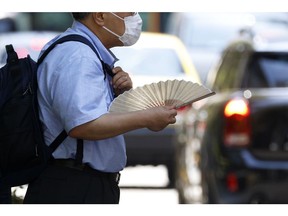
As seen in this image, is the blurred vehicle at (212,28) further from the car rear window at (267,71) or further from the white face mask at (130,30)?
the white face mask at (130,30)

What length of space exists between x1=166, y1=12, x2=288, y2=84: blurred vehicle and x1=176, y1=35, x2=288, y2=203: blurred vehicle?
9.99 metres

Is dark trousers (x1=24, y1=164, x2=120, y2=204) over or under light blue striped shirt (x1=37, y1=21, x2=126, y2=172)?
under

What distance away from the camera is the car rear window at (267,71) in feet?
28.0

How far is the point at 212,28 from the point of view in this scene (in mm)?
20047

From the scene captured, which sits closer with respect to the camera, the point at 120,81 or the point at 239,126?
the point at 120,81

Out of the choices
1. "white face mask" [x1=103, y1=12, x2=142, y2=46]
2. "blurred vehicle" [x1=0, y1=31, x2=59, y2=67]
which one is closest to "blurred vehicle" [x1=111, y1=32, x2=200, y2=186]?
"blurred vehicle" [x1=0, y1=31, x2=59, y2=67]

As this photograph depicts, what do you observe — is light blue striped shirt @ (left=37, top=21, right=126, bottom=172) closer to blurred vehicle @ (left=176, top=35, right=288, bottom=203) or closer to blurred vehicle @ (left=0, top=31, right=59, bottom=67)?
blurred vehicle @ (left=176, top=35, right=288, bottom=203)

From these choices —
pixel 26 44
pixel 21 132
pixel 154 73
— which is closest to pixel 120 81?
pixel 21 132

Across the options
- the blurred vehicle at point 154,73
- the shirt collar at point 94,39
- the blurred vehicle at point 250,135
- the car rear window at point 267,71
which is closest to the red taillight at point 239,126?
the blurred vehicle at point 250,135

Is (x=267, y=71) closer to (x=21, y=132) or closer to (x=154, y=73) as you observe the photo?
(x=154, y=73)

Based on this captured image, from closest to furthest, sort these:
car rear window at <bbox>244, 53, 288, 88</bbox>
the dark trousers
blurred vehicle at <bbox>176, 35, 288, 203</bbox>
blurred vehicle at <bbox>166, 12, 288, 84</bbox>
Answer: the dark trousers → blurred vehicle at <bbox>176, 35, 288, 203</bbox> → car rear window at <bbox>244, 53, 288, 88</bbox> → blurred vehicle at <bbox>166, 12, 288, 84</bbox>

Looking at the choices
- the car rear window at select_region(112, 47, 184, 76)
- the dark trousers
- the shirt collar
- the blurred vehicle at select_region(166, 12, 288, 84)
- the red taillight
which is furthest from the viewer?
the blurred vehicle at select_region(166, 12, 288, 84)

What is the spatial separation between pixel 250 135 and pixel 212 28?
12.0 m

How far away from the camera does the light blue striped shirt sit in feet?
13.8
